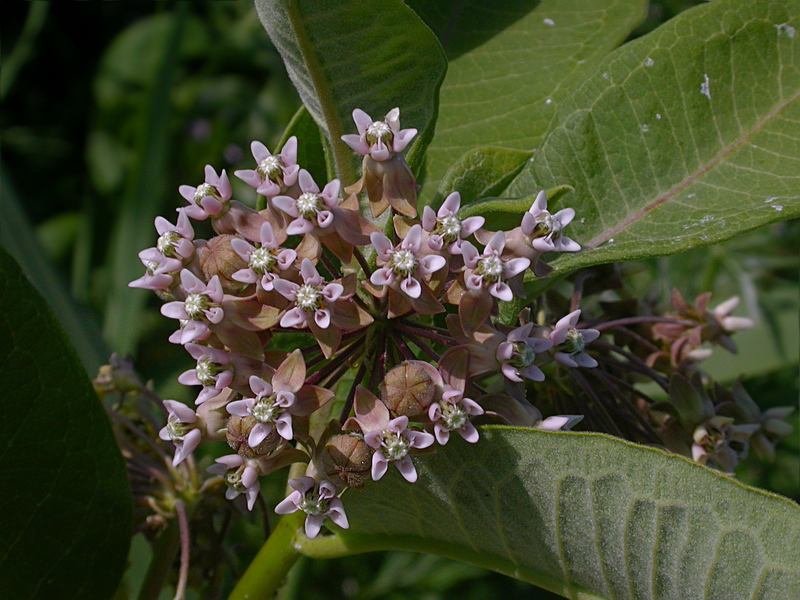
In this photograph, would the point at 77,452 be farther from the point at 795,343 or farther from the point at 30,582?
the point at 795,343

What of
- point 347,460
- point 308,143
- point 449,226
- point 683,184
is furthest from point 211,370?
point 683,184

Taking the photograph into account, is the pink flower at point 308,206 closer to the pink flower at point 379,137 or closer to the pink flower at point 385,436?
the pink flower at point 379,137

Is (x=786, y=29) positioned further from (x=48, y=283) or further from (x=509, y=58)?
(x=48, y=283)

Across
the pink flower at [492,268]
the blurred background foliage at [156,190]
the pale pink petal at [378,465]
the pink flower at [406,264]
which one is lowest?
the blurred background foliage at [156,190]

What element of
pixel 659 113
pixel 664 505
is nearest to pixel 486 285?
pixel 664 505

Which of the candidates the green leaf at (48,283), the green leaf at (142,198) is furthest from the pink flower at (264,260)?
the green leaf at (142,198)
